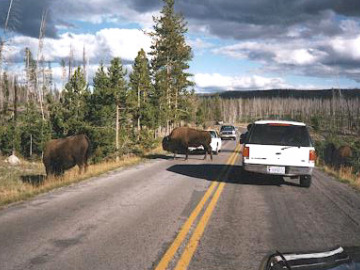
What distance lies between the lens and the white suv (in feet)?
40.4

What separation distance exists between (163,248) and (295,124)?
7741 millimetres

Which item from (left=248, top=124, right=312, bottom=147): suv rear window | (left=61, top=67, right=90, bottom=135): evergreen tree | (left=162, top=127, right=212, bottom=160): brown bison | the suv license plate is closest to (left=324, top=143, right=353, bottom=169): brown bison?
(left=162, top=127, right=212, bottom=160): brown bison

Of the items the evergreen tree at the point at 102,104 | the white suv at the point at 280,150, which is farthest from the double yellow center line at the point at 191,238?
the evergreen tree at the point at 102,104

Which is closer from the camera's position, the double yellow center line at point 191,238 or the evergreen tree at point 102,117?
the double yellow center line at point 191,238

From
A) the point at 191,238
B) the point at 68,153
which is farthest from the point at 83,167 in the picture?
the point at 191,238

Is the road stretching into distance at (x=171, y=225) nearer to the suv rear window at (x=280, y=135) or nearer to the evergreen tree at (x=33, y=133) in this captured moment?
the suv rear window at (x=280, y=135)

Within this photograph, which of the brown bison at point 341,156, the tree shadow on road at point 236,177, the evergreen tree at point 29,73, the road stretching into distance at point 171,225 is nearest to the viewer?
the road stretching into distance at point 171,225

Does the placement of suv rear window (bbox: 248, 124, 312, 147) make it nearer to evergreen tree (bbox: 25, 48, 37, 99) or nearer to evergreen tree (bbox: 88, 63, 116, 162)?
evergreen tree (bbox: 88, 63, 116, 162)

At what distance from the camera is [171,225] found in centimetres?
743

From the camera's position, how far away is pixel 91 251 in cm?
579

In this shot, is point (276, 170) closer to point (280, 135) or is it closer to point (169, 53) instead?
point (280, 135)

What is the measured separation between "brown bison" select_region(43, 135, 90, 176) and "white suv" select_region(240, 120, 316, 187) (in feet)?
24.6

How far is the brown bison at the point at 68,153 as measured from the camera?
1702cm

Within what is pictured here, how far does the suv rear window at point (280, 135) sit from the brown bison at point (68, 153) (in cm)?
766
